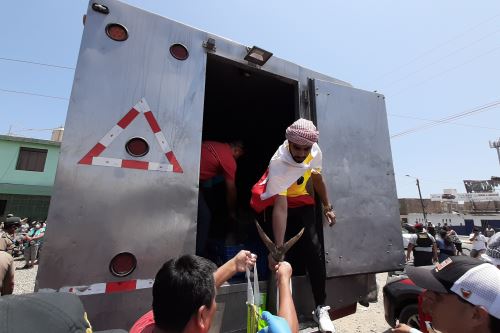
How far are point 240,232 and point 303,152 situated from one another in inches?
55.5

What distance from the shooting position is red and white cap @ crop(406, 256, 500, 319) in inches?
43.2

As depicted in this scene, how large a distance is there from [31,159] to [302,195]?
2233 cm

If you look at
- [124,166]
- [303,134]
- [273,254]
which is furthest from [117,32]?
[273,254]

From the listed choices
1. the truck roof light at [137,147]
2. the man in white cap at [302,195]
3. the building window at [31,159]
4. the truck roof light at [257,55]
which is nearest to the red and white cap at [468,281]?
the man in white cap at [302,195]

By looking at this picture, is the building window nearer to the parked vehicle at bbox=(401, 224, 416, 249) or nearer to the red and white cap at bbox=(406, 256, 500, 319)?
the parked vehicle at bbox=(401, 224, 416, 249)

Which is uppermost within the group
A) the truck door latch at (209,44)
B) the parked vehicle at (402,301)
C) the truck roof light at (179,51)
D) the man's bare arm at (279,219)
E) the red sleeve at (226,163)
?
the truck door latch at (209,44)

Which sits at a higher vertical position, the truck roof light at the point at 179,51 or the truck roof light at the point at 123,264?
the truck roof light at the point at 179,51

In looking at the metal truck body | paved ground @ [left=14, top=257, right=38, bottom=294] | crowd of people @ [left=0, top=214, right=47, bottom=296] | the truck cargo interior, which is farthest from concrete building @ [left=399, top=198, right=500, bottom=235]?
the metal truck body

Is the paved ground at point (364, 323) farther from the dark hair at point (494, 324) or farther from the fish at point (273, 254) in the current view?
the dark hair at point (494, 324)

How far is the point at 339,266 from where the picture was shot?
2.18 meters

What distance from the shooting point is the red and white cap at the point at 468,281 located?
1097mm

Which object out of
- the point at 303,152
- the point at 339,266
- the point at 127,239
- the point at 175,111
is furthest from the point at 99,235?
the point at 339,266

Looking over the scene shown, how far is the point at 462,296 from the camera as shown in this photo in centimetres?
117

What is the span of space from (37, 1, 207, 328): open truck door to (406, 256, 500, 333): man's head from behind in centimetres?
130
